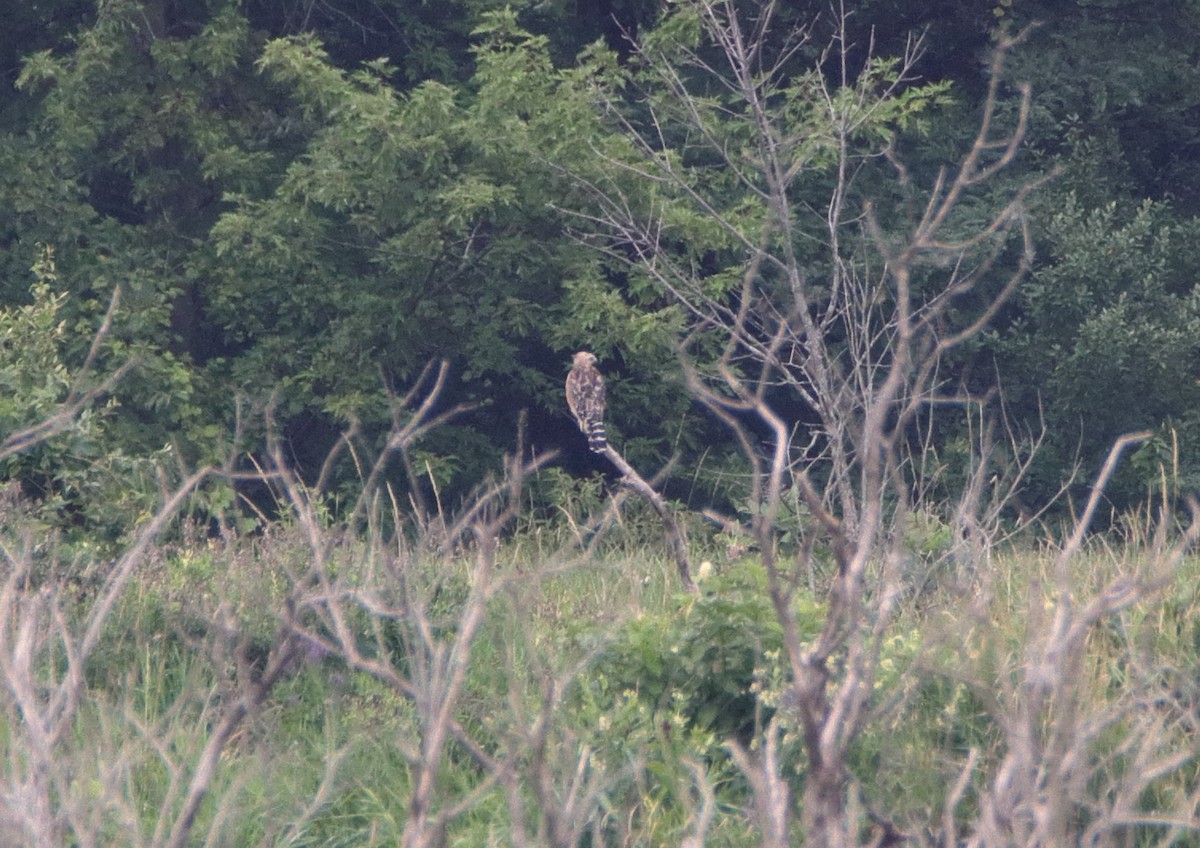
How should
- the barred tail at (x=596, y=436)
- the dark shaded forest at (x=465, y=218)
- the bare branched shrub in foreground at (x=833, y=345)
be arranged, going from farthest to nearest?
the dark shaded forest at (x=465, y=218) → the barred tail at (x=596, y=436) → the bare branched shrub in foreground at (x=833, y=345)

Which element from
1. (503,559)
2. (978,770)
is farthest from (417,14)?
(978,770)

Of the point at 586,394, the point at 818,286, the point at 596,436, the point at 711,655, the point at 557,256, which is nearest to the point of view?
the point at 711,655

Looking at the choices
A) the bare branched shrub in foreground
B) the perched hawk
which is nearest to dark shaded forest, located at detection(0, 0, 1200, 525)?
the bare branched shrub in foreground

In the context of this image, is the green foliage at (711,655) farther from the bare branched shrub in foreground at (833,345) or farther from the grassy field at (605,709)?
the bare branched shrub in foreground at (833,345)

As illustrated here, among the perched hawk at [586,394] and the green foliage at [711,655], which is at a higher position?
the green foliage at [711,655]

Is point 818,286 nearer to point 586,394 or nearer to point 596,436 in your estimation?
point 586,394

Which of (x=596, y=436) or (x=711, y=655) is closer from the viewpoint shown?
(x=711, y=655)

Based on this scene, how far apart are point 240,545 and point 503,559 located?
1222 millimetres

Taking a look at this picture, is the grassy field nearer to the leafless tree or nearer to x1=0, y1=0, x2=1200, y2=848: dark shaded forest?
the leafless tree

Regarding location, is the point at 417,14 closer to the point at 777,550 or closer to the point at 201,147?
the point at 201,147

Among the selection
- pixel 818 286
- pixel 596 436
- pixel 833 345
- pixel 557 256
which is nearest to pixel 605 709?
pixel 596 436

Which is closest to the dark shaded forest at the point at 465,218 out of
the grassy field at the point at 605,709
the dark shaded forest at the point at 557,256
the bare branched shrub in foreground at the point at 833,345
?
the dark shaded forest at the point at 557,256

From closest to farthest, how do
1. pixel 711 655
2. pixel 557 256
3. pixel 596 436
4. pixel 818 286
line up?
pixel 711 655 < pixel 596 436 < pixel 818 286 < pixel 557 256

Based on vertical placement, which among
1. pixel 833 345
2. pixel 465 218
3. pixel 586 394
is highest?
pixel 465 218
